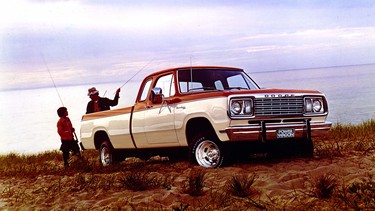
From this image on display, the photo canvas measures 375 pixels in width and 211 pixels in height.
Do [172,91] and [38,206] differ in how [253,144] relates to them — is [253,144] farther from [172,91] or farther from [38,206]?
[38,206]

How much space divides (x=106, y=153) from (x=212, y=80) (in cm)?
316

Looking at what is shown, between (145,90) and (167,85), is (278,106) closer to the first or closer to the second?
(167,85)

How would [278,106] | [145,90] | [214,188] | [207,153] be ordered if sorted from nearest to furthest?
1. [214,188]
2. [278,106]
3. [207,153]
4. [145,90]

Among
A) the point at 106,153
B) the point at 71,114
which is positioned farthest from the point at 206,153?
the point at 71,114

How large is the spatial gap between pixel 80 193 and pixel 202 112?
7.18 ft

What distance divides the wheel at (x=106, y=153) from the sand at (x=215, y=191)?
228 cm

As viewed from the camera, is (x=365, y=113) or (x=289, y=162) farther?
(x=365, y=113)

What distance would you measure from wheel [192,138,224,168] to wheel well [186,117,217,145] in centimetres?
15

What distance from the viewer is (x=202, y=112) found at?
7.89 meters

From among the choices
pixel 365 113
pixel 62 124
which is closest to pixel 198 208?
pixel 62 124

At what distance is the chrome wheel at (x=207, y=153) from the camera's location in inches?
320

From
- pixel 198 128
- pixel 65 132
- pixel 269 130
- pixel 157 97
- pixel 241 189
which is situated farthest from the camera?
pixel 65 132

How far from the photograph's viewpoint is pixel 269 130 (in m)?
7.78

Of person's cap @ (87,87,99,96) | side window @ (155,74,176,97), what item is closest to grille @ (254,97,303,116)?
side window @ (155,74,176,97)
